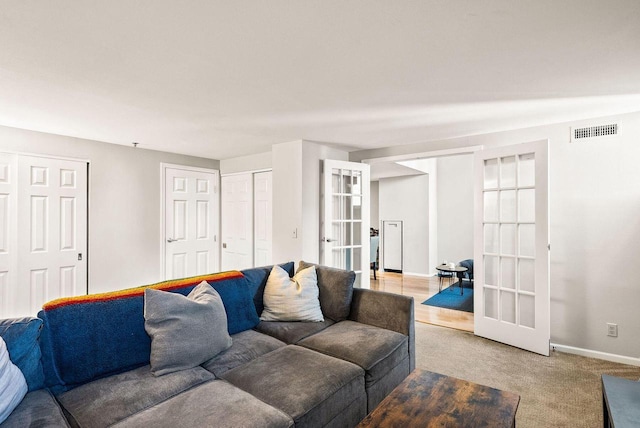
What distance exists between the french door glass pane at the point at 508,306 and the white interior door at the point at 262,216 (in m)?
3.04

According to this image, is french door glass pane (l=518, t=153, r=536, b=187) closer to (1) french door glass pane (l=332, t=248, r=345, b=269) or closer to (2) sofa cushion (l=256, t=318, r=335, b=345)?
(1) french door glass pane (l=332, t=248, r=345, b=269)

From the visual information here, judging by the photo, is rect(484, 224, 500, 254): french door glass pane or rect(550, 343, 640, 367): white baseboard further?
rect(484, 224, 500, 254): french door glass pane

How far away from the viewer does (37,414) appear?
1.32m

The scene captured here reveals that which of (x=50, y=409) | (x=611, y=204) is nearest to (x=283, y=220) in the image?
(x=50, y=409)

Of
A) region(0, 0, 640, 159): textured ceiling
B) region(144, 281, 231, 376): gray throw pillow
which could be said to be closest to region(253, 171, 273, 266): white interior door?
region(0, 0, 640, 159): textured ceiling

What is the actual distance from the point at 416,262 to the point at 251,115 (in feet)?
17.8

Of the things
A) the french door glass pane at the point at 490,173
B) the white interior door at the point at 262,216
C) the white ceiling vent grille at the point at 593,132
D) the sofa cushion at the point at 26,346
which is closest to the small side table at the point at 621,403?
the french door glass pane at the point at 490,173

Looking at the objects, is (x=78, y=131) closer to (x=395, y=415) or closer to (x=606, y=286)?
(x=395, y=415)

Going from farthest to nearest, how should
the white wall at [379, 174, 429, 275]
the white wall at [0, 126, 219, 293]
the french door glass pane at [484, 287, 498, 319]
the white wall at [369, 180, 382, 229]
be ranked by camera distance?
1. the white wall at [369, 180, 382, 229]
2. the white wall at [379, 174, 429, 275]
3. the white wall at [0, 126, 219, 293]
4. the french door glass pane at [484, 287, 498, 319]

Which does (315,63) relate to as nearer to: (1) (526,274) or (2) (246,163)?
(1) (526,274)

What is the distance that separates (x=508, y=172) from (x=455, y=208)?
4015 mm

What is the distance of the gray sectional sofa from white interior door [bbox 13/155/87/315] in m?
2.64

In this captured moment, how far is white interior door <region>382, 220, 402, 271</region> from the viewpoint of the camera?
25.0 feet

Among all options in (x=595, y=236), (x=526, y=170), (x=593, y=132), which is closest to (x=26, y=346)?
(x=526, y=170)
